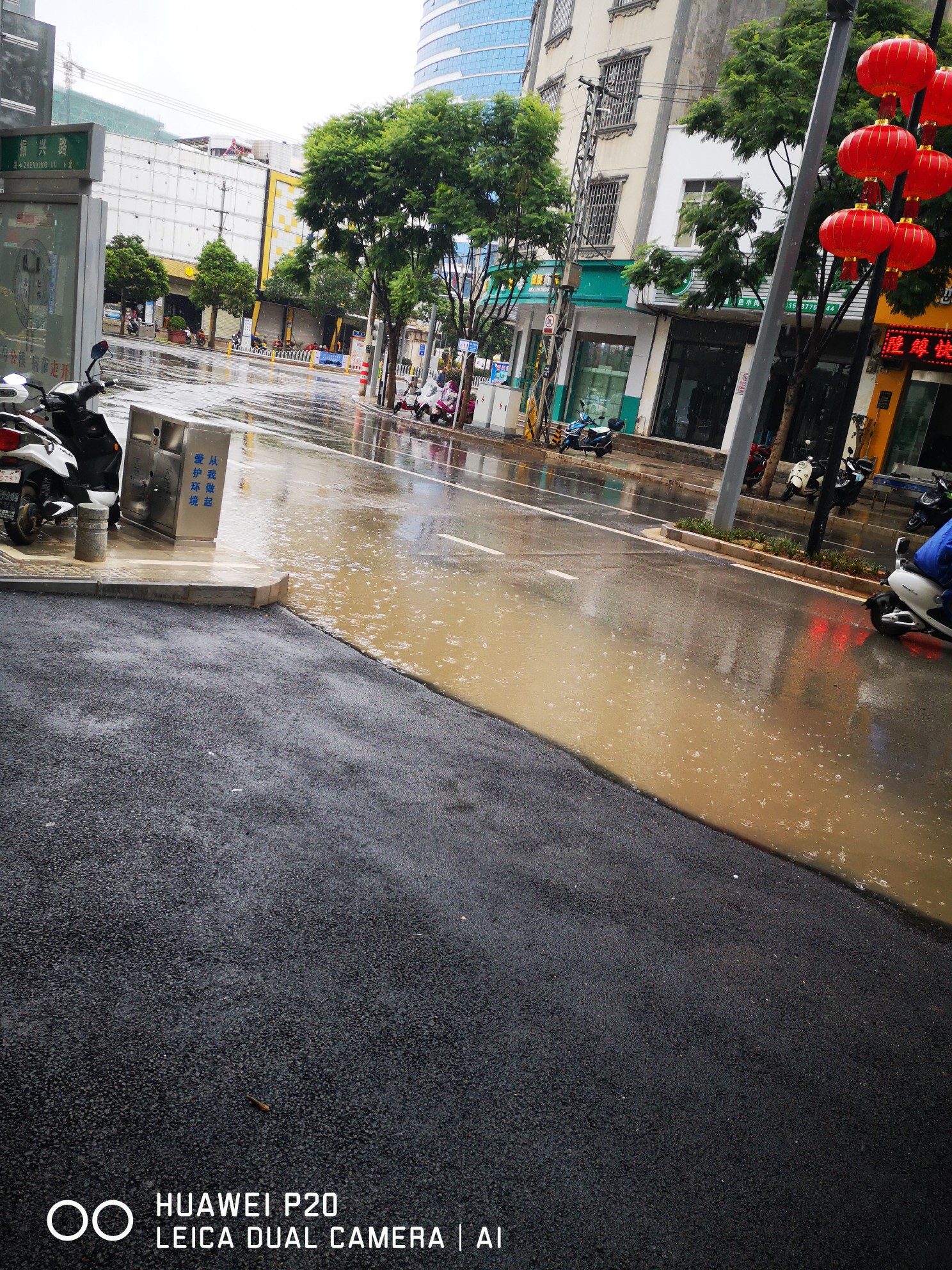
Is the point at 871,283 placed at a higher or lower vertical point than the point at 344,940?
higher

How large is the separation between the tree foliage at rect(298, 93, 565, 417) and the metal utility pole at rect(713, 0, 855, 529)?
47.1 feet

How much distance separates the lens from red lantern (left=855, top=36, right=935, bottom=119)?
30.8 feet

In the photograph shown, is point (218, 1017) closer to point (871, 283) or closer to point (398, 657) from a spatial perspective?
point (398, 657)

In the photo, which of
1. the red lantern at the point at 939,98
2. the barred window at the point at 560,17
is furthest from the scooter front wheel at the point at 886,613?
the barred window at the point at 560,17

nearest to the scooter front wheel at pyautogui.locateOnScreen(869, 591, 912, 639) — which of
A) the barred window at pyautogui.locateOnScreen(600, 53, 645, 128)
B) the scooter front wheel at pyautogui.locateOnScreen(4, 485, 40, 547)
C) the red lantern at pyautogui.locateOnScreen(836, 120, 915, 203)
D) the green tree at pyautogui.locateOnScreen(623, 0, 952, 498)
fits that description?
the red lantern at pyautogui.locateOnScreen(836, 120, 915, 203)

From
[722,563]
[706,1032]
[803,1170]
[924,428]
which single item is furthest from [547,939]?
Result: [924,428]

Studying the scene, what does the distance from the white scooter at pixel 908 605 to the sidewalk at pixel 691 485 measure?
210 inches

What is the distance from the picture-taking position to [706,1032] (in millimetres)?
2957

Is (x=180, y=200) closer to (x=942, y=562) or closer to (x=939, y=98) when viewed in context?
(x=939, y=98)

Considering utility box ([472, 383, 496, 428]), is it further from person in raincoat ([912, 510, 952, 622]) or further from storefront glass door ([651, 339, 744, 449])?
person in raincoat ([912, 510, 952, 622])

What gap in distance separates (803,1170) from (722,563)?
1047 centimetres

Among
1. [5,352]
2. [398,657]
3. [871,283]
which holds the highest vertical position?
[871,283]

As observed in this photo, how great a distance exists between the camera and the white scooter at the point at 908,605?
28.9 feet

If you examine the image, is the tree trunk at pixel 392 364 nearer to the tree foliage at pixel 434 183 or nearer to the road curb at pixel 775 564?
the tree foliage at pixel 434 183
